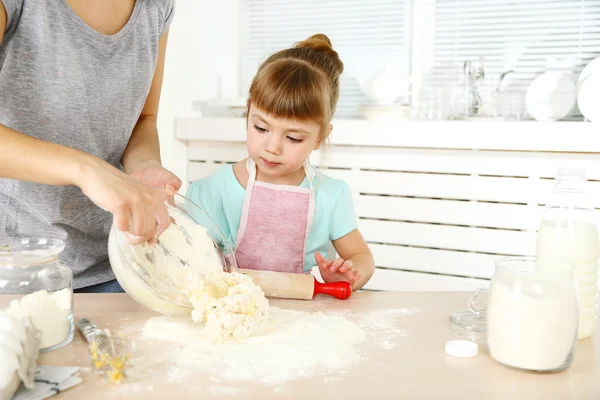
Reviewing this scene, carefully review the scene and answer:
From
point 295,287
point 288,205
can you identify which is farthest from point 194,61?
point 295,287

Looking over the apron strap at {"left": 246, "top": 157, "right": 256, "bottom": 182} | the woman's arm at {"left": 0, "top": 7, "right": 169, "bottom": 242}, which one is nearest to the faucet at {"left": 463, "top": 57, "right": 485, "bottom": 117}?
the apron strap at {"left": 246, "top": 157, "right": 256, "bottom": 182}

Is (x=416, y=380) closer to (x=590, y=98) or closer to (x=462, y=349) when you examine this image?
(x=462, y=349)

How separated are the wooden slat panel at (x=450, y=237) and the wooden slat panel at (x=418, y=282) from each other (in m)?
0.14

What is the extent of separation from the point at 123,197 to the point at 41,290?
7.2 inches

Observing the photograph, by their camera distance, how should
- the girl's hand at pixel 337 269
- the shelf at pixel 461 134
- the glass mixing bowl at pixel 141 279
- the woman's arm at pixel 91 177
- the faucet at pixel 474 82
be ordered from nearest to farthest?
1. the woman's arm at pixel 91 177
2. the glass mixing bowl at pixel 141 279
3. the girl's hand at pixel 337 269
4. the shelf at pixel 461 134
5. the faucet at pixel 474 82

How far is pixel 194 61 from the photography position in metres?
3.15

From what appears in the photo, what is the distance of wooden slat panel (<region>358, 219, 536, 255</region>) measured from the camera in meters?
2.76

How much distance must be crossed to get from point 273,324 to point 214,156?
2218 millimetres

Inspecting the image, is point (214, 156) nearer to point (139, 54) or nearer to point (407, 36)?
point (407, 36)

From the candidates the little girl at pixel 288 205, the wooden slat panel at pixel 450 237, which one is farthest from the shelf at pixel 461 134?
the little girl at pixel 288 205

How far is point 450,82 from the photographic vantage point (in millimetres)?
3207

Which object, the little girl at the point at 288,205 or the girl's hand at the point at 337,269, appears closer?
the girl's hand at the point at 337,269

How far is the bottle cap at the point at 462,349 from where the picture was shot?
3.06 feet

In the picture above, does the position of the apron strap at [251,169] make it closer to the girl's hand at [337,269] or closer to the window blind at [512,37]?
the girl's hand at [337,269]
